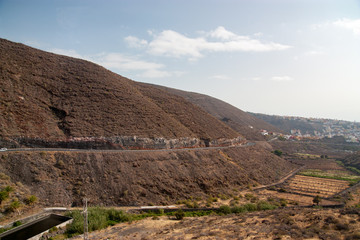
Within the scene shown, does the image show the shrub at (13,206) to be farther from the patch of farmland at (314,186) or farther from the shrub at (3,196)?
the patch of farmland at (314,186)

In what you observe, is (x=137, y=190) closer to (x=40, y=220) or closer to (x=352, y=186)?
(x=40, y=220)

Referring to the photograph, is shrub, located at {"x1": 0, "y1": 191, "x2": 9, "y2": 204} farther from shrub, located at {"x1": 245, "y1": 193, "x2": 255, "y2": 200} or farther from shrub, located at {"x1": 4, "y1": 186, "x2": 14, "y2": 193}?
shrub, located at {"x1": 245, "y1": 193, "x2": 255, "y2": 200}

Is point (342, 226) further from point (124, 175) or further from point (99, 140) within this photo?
point (99, 140)

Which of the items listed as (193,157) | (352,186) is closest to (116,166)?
(193,157)

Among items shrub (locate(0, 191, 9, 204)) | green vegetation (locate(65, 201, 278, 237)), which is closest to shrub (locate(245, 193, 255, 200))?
green vegetation (locate(65, 201, 278, 237))

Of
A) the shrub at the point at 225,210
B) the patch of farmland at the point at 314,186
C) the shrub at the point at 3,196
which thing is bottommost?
the patch of farmland at the point at 314,186

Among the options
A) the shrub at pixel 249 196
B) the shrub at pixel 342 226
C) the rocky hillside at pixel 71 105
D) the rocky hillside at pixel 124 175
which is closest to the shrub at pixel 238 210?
the rocky hillside at pixel 124 175

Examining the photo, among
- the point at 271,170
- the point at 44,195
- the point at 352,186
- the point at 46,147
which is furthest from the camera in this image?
the point at 271,170
